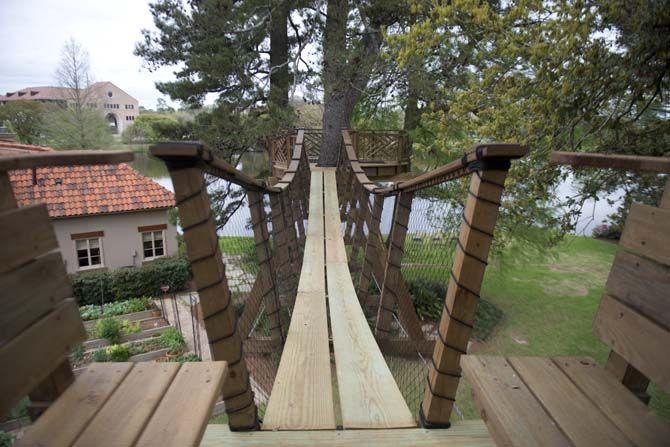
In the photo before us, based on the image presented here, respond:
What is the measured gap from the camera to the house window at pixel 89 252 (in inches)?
408

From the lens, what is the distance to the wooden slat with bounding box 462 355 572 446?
31.4 inches

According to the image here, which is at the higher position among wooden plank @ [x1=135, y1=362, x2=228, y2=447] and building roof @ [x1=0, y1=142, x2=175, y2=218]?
wooden plank @ [x1=135, y1=362, x2=228, y2=447]

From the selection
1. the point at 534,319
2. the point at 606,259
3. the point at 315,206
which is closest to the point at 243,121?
the point at 315,206

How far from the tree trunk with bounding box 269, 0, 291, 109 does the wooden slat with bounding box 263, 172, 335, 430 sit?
6587 millimetres

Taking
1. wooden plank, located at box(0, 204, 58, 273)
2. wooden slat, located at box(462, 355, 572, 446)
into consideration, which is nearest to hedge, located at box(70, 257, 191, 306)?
wooden plank, located at box(0, 204, 58, 273)

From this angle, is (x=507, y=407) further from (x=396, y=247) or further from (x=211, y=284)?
(x=396, y=247)

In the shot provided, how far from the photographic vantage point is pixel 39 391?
31.9 inches

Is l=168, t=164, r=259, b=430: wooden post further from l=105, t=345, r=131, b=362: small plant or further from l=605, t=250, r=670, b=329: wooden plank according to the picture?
l=105, t=345, r=131, b=362: small plant

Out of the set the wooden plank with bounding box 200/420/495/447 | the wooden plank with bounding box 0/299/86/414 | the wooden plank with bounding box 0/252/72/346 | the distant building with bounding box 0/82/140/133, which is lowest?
the wooden plank with bounding box 200/420/495/447

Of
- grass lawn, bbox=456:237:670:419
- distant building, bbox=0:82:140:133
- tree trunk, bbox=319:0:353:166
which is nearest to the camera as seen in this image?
tree trunk, bbox=319:0:353:166

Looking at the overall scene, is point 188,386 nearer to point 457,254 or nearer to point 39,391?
point 39,391

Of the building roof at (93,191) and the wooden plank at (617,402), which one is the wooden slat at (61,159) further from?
the building roof at (93,191)

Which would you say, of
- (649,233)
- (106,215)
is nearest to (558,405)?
(649,233)

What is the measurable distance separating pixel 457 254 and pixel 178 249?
12.1m
